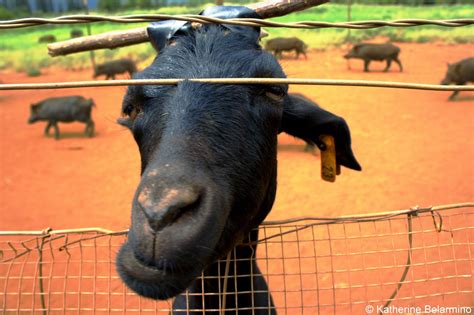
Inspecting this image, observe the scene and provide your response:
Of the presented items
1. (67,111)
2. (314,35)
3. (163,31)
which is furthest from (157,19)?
(314,35)

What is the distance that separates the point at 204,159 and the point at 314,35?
30.8m

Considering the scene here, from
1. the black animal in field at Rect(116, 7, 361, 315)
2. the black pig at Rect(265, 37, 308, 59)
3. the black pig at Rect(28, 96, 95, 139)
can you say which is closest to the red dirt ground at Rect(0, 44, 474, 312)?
the black pig at Rect(28, 96, 95, 139)

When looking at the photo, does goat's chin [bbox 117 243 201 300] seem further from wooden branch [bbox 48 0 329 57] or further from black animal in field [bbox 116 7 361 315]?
wooden branch [bbox 48 0 329 57]

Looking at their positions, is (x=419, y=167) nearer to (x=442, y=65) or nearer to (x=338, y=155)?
(x=338, y=155)

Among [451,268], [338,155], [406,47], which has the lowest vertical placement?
[406,47]

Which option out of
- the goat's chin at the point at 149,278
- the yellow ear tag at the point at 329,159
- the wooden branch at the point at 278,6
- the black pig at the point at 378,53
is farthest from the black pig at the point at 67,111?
the black pig at the point at 378,53

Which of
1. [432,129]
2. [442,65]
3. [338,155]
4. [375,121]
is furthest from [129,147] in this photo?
[442,65]

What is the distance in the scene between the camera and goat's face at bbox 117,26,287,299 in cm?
142

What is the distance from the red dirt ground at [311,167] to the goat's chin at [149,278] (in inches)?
151

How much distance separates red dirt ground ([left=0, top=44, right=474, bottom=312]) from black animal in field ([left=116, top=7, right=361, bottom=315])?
9.86 ft

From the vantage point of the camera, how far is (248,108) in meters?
1.89

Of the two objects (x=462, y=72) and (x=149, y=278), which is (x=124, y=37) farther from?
(x=462, y=72)

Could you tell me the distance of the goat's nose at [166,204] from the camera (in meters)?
1.38

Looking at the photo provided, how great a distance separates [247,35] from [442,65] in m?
20.1
